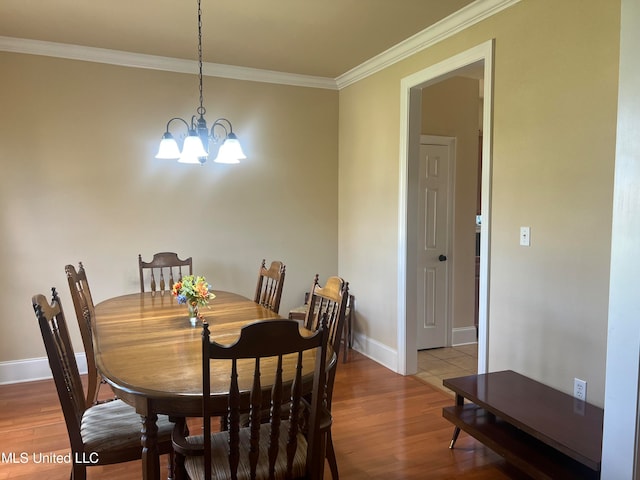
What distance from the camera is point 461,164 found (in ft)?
14.7

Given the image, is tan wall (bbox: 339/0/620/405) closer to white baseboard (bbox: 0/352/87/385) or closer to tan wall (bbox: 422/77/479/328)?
tan wall (bbox: 422/77/479/328)


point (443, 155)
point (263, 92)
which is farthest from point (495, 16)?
point (263, 92)

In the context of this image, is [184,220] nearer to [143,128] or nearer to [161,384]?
[143,128]

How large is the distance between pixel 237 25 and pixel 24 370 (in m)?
3.16

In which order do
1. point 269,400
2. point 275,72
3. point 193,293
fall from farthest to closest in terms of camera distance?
1. point 275,72
2. point 193,293
3. point 269,400

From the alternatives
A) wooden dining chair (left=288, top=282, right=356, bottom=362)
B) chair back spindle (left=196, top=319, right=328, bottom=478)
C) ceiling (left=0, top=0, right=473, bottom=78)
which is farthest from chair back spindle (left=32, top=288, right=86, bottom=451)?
wooden dining chair (left=288, top=282, right=356, bottom=362)

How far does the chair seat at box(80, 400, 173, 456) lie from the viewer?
5.88 feet

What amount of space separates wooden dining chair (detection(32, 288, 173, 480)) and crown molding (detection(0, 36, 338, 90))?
2.57 m

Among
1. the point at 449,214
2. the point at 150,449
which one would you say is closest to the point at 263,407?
the point at 150,449

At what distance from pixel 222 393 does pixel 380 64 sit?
3.24 metres

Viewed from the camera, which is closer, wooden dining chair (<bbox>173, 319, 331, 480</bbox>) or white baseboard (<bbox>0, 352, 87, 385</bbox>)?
wooden dining chair (<bbox>173, 319, 331, 480</bbox>)

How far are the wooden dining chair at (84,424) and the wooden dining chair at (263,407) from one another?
222mm

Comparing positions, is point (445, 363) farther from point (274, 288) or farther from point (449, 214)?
point (274, 288)

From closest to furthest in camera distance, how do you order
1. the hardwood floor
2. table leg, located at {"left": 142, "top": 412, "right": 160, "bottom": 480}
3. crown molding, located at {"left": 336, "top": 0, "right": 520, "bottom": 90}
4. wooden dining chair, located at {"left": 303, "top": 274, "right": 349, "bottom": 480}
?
1. table leg, located at {"left": 142, "top": 412, "right": 160, "bottom": 480}
2. wooden dining chair, located at {"left": 303, "top": 274, "right": 349, "bottom": 480}
3. the hardwood floor
4. crown molding, located at {"left": 336, "top": 0, "right": 520, "bottom": 90}
